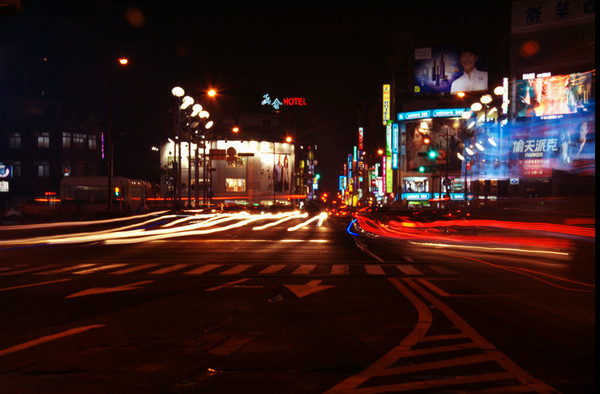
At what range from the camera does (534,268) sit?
17.2m

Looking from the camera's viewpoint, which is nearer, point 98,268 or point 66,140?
→ point 98,268

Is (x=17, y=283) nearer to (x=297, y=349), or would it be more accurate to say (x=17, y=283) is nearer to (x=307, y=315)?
(x=307, y=315)

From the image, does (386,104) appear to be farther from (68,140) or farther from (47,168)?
(47,168)

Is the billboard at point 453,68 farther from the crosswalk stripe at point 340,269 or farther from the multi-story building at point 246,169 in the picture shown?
the crosswalk stripe at point 340,269

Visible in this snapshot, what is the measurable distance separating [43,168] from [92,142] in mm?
8620

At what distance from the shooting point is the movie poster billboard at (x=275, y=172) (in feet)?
391

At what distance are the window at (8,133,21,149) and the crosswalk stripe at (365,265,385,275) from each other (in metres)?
71.7

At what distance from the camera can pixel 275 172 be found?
118 metres

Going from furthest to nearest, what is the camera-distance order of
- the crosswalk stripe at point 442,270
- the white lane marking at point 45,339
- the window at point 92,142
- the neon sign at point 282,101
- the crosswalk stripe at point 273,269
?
the neon sign at point 282,101 → the window at point 92,142 → the crosswalk stripe at point 442,270 → the crosswalk stripe at point 273,269 → the white lane marking at point 45,339

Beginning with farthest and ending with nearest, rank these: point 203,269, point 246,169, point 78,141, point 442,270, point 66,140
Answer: point 246,169, point 78,141, point 66,140, point 442,270, point 203,269

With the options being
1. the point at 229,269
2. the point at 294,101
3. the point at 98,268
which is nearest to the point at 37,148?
the point at 98,268

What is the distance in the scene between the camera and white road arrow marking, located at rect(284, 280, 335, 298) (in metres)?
11.9

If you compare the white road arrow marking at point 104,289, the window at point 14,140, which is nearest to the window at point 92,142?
the window at point 14,140

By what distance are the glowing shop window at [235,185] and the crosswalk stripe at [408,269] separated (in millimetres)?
100497
